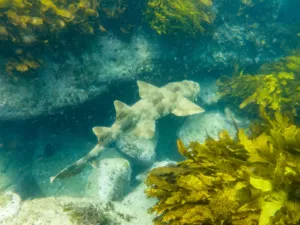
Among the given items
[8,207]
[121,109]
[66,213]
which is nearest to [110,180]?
[121,109]

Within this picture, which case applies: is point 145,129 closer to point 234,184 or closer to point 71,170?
point 71,170

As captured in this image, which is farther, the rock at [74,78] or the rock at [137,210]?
the rock at [74,78]

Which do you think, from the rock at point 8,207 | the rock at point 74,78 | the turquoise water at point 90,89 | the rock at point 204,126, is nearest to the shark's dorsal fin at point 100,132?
the turquoise water at point 90,89

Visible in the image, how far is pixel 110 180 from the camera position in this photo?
18.9 feet

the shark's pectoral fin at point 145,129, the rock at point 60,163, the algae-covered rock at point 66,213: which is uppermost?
the algae-covered rock at point 66,213

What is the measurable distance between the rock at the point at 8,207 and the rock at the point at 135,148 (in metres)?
2.70

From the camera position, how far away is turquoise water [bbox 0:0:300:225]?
18.8 ft

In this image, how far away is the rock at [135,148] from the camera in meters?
6.46

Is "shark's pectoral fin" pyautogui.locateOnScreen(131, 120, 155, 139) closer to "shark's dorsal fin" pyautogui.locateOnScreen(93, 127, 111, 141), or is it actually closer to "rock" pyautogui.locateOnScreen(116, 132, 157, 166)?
"rock" pyautogui.locateOnScreen(116, 132, 157, 166)

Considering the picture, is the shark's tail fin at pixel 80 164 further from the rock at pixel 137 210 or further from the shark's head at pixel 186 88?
the shark's head at pixel 186 88

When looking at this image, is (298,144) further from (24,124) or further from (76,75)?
(24,124)

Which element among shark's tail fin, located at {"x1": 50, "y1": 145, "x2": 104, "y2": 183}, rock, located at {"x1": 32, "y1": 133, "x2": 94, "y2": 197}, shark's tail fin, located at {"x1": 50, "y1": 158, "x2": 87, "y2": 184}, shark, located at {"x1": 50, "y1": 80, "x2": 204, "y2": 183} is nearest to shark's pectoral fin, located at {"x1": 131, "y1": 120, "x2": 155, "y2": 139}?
shark, located at {"x1": 50, "y1": 80, "x2": 204, "y2": 183}

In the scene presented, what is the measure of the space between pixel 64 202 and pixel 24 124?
13.2 feet

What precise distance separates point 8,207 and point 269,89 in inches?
262
